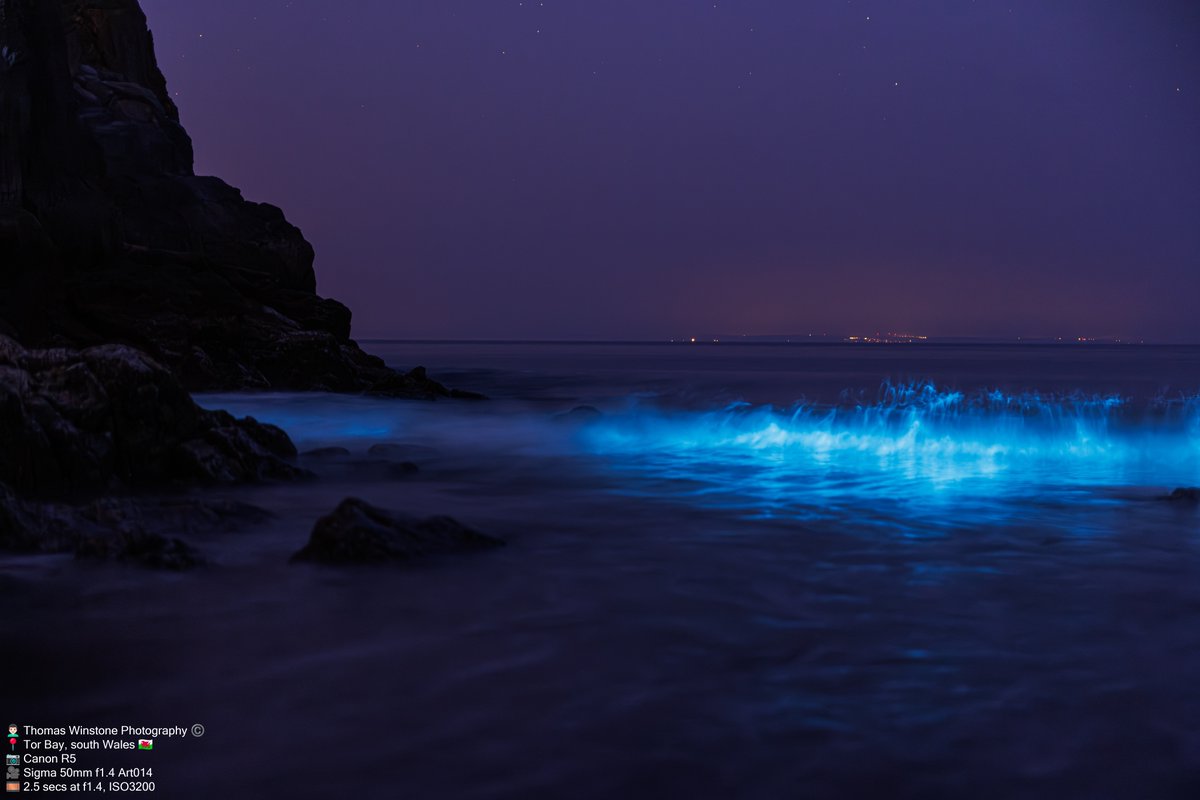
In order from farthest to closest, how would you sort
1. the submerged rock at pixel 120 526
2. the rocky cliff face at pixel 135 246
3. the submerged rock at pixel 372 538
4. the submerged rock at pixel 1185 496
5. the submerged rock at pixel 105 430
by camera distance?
the rocky cliff face at pixel 135 246, the submerged rock at pixel 1185 496, the submerged rock at pixel 105 430, the submerged rock at pixel 372 538, the submerged rock at pixel 120 526

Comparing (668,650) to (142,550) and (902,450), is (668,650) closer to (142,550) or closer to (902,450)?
(142,550)

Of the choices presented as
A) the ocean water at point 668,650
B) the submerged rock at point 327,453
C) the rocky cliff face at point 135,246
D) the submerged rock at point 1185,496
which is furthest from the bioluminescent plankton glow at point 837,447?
the rocky cliff face at point 135,246

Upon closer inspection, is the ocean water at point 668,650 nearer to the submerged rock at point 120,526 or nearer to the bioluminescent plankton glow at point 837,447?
the submerged rock at point 120,526

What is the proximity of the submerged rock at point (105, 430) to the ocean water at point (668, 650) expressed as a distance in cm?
95

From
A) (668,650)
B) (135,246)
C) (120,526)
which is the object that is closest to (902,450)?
(668,650)

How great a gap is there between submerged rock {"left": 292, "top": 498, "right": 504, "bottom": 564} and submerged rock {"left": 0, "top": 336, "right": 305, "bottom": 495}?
429 cm

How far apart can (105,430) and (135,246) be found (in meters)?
23.4

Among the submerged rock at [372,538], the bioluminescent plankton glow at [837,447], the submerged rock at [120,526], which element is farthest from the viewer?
the bioluminescent plankton glow at [837,447]

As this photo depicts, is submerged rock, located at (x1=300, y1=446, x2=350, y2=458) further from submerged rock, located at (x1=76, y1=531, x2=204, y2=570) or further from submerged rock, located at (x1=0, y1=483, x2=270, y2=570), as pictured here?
submerged rock, located at (x1=76, y1=531, x2=204, y2=570)

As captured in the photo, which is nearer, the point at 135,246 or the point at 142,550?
the point at 142,550

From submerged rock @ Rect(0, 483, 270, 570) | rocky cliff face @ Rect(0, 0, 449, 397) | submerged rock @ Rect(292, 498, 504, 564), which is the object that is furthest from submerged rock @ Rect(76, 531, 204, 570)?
rocky cliff face @ Rect(0, 0, 449, 397)

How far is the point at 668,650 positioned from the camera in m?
4.98

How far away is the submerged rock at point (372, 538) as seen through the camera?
669 cm

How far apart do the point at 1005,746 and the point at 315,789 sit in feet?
8.99
